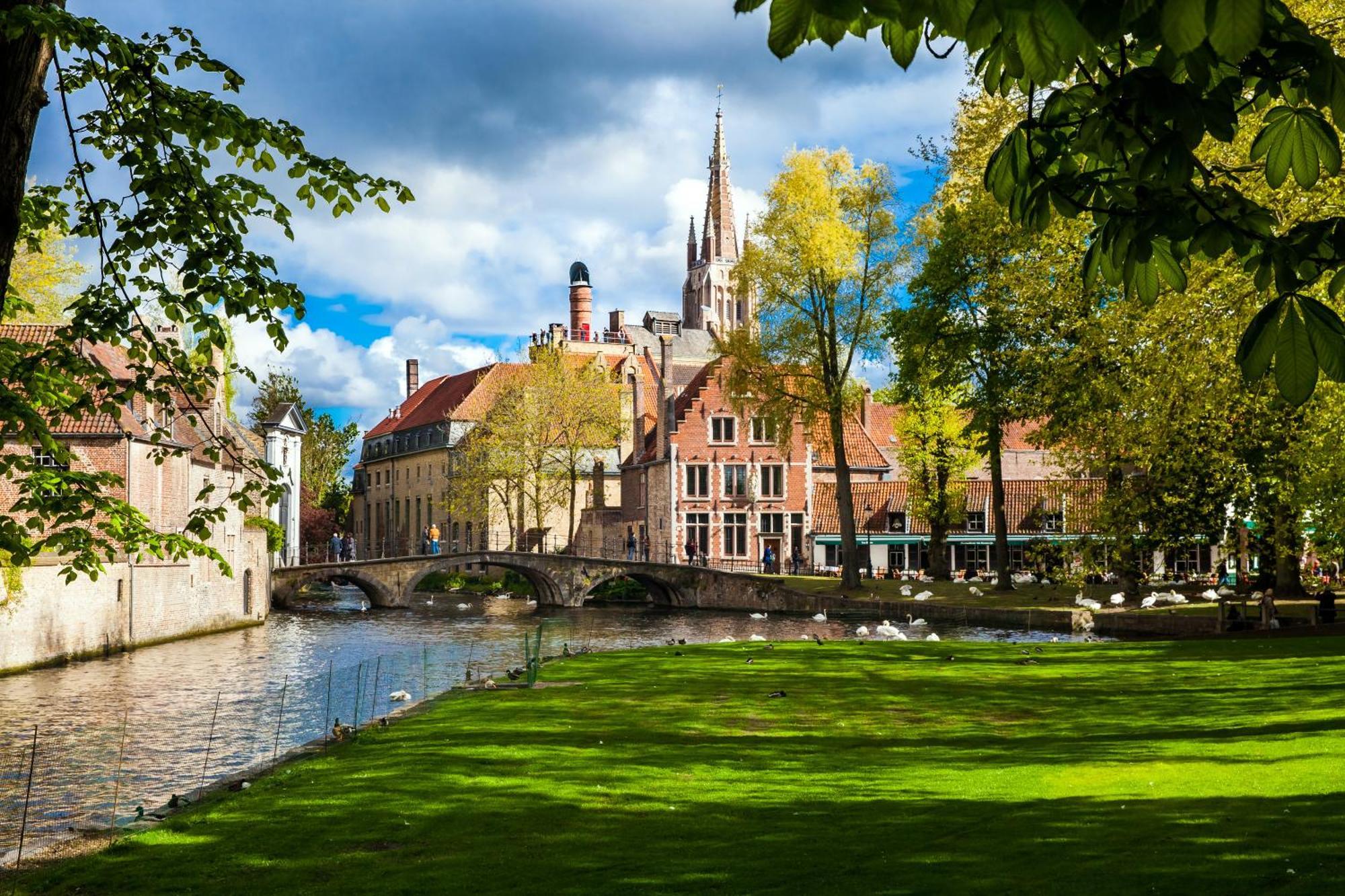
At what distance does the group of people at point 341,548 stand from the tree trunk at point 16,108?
57.4m

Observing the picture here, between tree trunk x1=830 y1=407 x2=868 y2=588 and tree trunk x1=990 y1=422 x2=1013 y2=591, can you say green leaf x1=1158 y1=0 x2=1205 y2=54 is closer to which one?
tree trunk x1=990 y1=422 x2=1013 y2=591

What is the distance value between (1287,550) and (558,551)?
163 ft

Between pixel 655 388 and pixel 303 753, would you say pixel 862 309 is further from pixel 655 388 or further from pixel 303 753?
pixel 655 388

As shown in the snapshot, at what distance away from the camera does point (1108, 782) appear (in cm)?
1014

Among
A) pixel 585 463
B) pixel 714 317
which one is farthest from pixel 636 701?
pixel 714 317

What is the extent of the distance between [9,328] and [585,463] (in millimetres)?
48470

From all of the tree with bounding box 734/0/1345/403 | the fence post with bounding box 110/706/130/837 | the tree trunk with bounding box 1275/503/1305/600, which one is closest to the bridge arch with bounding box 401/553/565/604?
the tree trunk with bounding box 1275/503/1305/600

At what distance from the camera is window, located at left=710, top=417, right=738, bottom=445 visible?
62281 mm

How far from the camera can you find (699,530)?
205 feet

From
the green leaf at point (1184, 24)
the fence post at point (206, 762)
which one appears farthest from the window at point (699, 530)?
the green leaf at point (1184, 24)

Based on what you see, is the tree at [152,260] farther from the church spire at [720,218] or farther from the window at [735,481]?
the church spire at [720,218]

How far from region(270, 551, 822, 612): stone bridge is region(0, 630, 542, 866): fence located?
86.2 feet

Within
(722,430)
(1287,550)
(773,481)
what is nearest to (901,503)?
(773,481)

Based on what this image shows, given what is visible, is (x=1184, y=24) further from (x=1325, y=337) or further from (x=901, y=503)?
(x=901, y=503)
